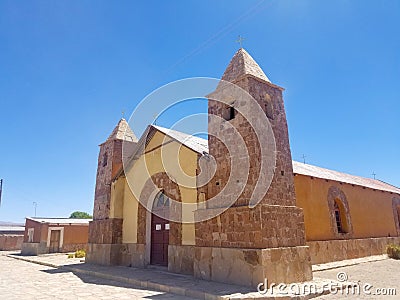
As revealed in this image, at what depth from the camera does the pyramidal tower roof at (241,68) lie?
30.5 ft

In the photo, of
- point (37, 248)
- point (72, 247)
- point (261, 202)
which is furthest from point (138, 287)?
point (72, 247)

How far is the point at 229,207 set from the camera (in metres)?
8.43

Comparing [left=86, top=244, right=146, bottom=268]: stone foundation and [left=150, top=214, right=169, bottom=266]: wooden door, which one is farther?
[left=86, top=244, right=146, bottom=268]: stone foundation

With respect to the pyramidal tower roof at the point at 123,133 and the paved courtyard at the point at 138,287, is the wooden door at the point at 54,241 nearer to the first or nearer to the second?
the pyramidal tower roof at the point at 123,133

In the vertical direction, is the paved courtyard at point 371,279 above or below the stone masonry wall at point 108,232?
below

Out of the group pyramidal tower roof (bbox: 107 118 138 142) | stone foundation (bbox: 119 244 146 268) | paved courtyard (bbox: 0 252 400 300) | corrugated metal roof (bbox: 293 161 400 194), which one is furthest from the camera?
pyramidal tower roof (bbox: 107 118 138 142)

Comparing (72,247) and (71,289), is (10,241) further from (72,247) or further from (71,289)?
(71,289)

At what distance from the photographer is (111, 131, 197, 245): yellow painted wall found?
34.1 feet

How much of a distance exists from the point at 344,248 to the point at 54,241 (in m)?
22.2

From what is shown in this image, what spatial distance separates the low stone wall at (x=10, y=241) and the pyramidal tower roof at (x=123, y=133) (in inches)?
993

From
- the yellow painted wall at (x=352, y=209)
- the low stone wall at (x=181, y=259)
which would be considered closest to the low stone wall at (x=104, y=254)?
the low stone wall at (x=181, y=259)

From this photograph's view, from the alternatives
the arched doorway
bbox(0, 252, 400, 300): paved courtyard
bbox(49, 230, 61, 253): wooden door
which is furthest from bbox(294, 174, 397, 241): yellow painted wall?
bbox(49, 230, 61, 253): wooden door

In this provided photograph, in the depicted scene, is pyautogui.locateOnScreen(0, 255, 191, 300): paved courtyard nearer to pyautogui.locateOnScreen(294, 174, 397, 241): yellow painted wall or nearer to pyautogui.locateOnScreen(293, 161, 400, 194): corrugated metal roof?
pyautogui.locateOnScreen(294, 174, 397, 241): yellow painted wall

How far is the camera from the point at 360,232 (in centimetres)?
1514
